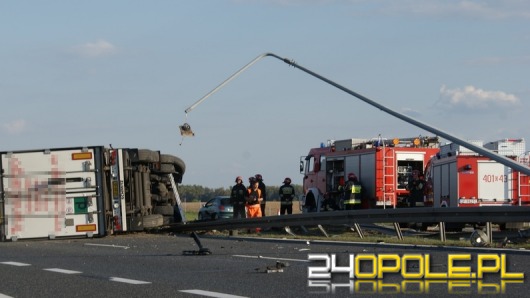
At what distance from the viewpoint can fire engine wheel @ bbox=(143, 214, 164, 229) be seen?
2562 cm

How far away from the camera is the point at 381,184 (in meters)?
36.8

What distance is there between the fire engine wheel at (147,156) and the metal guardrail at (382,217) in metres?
1.65

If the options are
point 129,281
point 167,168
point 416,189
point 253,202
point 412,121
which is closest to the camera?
A: point 129,281

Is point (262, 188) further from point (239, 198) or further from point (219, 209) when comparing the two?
point (219, 209)

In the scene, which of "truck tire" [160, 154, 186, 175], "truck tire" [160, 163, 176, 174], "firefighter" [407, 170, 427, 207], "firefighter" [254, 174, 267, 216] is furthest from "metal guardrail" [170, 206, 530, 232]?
"firefighter" [407, 170, 427, 207]

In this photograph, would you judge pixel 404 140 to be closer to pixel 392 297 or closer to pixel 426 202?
pixel 426 202

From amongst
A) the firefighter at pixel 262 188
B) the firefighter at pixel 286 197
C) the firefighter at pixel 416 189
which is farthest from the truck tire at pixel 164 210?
the firefighter at pixel 416 189

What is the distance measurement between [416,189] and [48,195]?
45.5ft

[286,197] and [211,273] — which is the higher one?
[286,197]

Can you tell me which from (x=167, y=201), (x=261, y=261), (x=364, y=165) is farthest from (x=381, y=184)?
(x=261, y=261)

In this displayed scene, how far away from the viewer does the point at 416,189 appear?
34625mm

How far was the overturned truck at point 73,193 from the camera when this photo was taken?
24250 millimetres

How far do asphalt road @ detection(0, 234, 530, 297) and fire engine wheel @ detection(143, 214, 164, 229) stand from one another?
499 cm

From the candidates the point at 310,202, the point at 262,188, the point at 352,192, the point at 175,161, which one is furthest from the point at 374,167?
the point at 175,161
